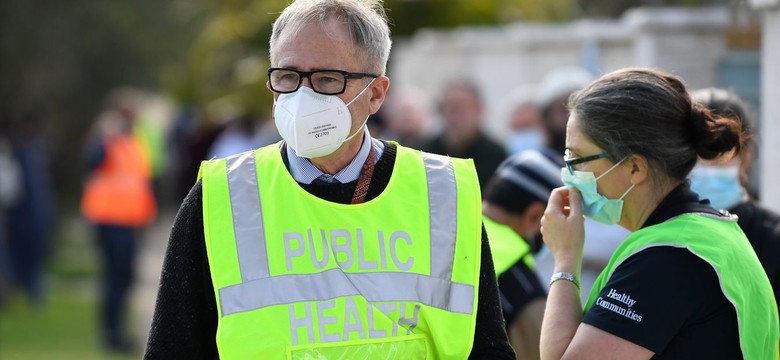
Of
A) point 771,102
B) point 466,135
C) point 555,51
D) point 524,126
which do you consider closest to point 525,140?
point 524,126

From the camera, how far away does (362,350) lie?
289 cm

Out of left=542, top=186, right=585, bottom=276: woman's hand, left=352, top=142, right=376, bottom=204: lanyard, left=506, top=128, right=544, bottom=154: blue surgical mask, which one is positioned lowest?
left=506, top=128, right=544, bottom=154: blue surgical mask

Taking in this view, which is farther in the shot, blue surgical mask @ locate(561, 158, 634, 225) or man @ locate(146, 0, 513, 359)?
blue surgical mask @ locate(561, 158, 634, 225)

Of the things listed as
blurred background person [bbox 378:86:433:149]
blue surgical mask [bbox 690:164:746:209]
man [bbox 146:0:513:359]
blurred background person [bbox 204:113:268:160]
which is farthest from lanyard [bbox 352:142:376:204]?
blurred background person [bbox 204:113:268:160]

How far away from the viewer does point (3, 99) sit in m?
21.2

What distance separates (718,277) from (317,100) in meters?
1.08

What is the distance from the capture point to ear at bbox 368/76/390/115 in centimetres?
310

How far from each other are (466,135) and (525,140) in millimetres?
1072

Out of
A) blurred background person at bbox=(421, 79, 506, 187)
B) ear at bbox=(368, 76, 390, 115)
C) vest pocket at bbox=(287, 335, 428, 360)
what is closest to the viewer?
vest pocket at bbox=(287, 335, 428, 360)

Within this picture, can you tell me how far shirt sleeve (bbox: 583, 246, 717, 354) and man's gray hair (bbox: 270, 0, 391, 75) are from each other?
2.67ft

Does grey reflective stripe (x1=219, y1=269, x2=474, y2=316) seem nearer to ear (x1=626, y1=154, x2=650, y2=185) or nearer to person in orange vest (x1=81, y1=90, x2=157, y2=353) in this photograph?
ear (x1=626, y1=154, x2=650, y2=185)

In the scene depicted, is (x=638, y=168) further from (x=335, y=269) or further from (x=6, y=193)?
(x=6, y=193)

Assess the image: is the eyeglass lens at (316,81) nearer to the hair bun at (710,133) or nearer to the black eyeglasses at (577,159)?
the black eyeglasses at (577,159)

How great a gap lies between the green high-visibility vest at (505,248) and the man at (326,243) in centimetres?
82
